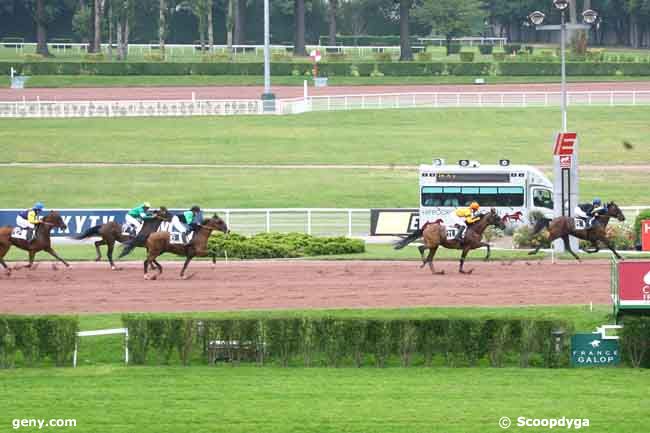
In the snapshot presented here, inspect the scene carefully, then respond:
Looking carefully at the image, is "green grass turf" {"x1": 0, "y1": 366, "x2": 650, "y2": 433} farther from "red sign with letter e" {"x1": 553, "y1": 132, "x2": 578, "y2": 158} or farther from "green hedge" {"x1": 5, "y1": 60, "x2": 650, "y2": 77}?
"green hedge" {"x1": 5, "y1": 60, "x2": 650, "y2": 77}

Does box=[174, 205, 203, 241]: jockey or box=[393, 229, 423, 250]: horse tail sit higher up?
box=[174, 205, 203, 241]: jockey

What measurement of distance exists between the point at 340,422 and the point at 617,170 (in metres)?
33.3

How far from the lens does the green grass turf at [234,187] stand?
40688mm

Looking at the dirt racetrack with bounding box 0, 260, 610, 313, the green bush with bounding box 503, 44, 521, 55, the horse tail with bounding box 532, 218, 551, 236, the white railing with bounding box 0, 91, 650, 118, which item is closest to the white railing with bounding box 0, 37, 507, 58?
the green bush with bounding box 503, 44, 521, 55

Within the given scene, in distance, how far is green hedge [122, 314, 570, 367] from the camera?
724 inches

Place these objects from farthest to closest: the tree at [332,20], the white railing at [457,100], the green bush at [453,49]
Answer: the green bush at [453,49]
the tree at [332,20]
the white railing at [457,100]

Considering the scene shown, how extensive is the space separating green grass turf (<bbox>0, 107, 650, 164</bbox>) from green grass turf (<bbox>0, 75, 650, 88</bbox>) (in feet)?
36.4

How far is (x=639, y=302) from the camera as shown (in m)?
19.3

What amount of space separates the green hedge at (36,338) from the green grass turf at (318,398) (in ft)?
1.13

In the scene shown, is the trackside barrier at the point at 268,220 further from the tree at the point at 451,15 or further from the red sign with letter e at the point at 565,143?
the tree at the point at 451,15

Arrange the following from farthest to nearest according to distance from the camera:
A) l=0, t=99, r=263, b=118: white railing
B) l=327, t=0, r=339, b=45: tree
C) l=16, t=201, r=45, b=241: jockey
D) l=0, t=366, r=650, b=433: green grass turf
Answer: l=327, t=0, r=339, b=45: tree
l=0, t=99, r=263, b=118: white railing
l=16, t=201, r=45, b=241: jockey
l=0, t=366, r=650, b=433: green grass turf

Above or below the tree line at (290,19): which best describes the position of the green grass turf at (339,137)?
below

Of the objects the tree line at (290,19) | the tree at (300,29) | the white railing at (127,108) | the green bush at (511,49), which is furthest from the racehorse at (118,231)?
the green bush at (511,49)

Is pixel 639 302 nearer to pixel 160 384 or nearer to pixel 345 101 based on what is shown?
pixel 160 384
